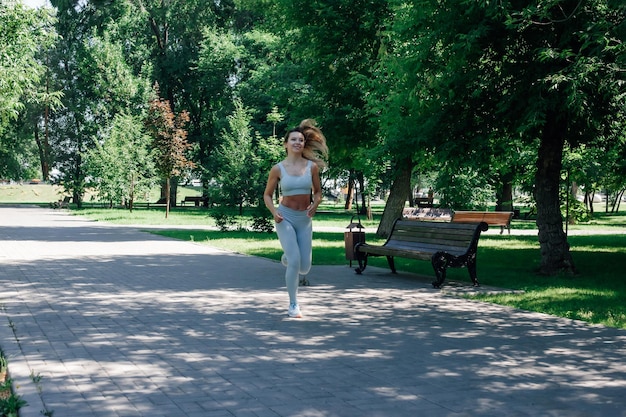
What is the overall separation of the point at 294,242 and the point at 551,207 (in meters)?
6.41

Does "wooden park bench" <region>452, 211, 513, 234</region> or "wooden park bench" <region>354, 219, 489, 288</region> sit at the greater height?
"wooden park bench" <region>452, 211, 513, 234</region>

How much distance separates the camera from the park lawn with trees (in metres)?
11.8

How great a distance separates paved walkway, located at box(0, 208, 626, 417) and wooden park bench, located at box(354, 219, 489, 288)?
→ 1.73 feet

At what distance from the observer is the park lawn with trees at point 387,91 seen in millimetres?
11766

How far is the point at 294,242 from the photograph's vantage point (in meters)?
8.29

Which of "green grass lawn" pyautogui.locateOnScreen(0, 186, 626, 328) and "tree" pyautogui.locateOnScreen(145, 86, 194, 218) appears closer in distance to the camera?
"green grass lawn" pyautogui.locateOnScreen(0, 186, 626, 328)

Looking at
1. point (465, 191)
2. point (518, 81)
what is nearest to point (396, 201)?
point (518, 81)

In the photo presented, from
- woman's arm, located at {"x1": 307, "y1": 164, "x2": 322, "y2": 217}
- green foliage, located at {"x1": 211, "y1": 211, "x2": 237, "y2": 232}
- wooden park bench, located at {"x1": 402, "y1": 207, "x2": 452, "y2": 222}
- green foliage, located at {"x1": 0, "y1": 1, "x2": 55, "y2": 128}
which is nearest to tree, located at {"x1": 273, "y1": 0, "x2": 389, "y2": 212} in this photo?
green foliage, located at {"x1": 211, "y1": 211, "x2": 237, "y2": 232}

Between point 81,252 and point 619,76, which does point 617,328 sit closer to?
point 619,76

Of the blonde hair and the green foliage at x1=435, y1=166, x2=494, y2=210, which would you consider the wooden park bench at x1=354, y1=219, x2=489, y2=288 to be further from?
the green foliage at x1=435, y1=166, x2=494, y2=210

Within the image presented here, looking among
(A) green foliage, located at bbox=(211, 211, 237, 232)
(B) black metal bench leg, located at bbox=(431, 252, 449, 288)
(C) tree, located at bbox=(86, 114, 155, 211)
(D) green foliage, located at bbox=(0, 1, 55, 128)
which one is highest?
(D) green foliage, located at bbox=(0, 1, 55, 128)

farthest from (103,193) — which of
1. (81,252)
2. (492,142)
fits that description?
(492,142)

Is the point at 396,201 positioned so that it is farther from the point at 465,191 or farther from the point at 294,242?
the point at 294,242

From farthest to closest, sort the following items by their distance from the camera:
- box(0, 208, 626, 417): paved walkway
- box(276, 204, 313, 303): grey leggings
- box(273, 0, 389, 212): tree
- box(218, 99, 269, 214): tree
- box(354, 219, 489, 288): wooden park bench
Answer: box(218, 99, 269, 214): tree
box(273, 0, 389, 212): tree
box(354, 219, 489, 288): wooden park bench
box(276, 204, 313, 303): grey leggings
box(0, 208, 626, 417): paved walkway
